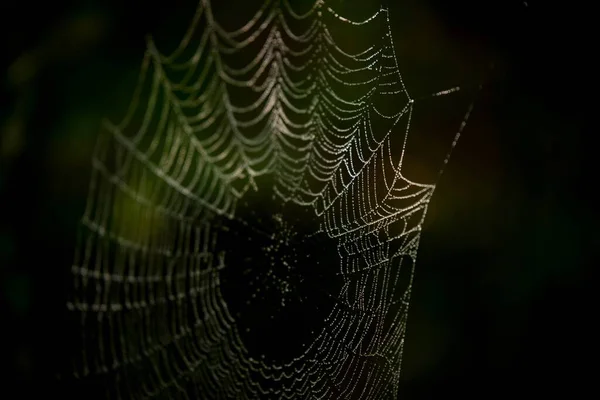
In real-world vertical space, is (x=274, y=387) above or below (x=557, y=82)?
below

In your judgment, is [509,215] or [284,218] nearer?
[284,218]

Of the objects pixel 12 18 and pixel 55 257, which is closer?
pixel 12 18

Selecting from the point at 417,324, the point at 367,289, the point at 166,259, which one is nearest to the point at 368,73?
the point at 367,289

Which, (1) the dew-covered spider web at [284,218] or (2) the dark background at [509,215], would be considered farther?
(2) the dark background at [509,215]

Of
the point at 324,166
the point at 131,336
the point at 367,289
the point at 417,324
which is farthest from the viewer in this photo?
the point at 417,324

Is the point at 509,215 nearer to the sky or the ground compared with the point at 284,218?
nearer to the sky

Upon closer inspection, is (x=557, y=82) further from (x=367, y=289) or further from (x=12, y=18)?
(x=12, y=18)

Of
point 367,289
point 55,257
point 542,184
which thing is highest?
point 542,184

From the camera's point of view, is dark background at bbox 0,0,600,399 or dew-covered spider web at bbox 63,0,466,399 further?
dark background at bbox 0,0,600,399
